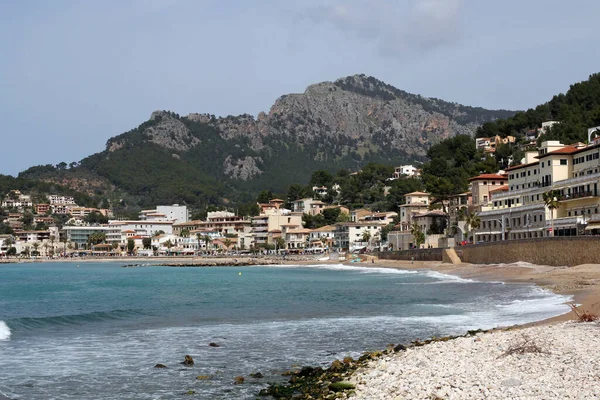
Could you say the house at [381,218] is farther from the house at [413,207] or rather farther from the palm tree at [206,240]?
the palm tree at [206,240]

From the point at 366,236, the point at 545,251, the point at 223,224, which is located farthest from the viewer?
the point at 223,224

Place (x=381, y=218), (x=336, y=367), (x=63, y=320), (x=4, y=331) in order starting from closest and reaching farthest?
(x=336, y=367)
(x=4, y=331)
(x=63, y=320)
(x=381, y=218)

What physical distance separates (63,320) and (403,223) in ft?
280

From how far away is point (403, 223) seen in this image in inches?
4454

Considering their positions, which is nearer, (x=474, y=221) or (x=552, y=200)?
(x=552, y=200)

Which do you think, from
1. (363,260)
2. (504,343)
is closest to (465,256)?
(363,260)

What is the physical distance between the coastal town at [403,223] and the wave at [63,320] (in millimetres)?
36887

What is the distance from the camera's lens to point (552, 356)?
46.8 feet

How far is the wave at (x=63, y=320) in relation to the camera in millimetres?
30483

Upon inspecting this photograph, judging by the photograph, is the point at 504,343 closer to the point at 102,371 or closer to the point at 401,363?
the point at 401,363

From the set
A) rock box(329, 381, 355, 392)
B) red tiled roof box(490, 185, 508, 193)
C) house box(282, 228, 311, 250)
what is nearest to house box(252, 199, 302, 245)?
house box(282, 228, 311, 250)

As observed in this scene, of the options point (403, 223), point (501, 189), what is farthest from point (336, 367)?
point (403, 223)

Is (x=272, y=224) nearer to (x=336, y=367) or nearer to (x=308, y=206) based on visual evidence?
(x=308, y=206)

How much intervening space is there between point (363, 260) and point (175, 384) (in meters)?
91.5
